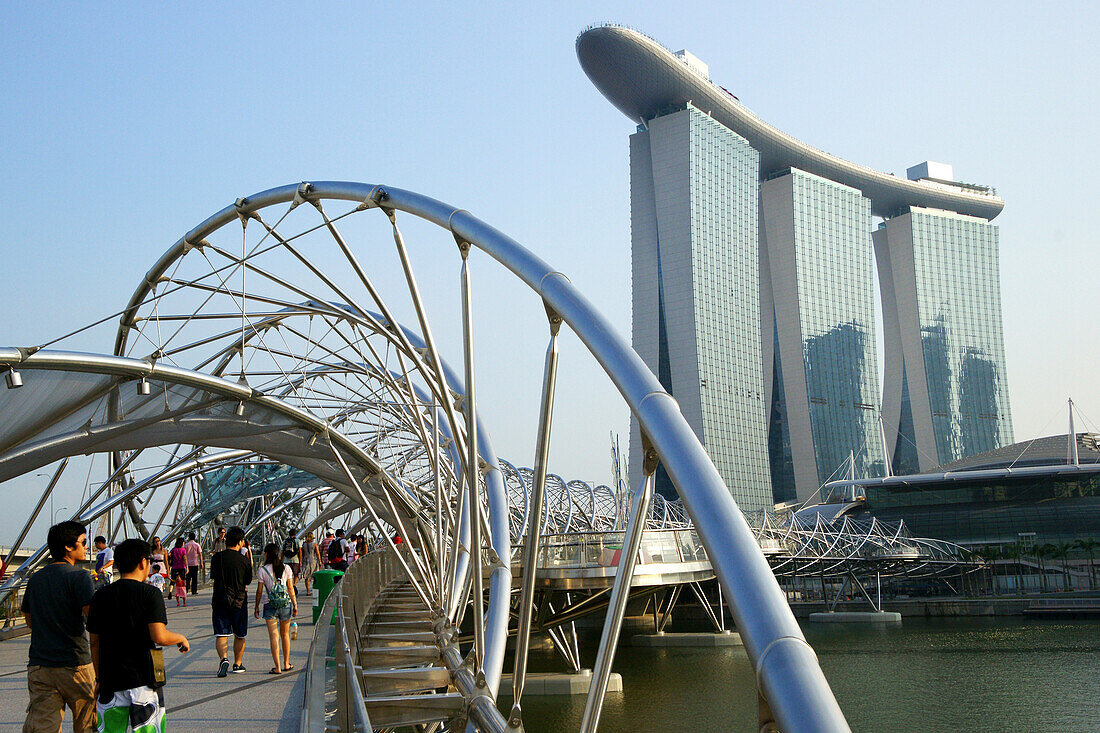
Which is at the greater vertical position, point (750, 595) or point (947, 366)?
point (947, 366)

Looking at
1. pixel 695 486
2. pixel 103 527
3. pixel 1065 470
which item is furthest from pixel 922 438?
pixel 695 486

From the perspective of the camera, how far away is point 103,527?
39.7 meters

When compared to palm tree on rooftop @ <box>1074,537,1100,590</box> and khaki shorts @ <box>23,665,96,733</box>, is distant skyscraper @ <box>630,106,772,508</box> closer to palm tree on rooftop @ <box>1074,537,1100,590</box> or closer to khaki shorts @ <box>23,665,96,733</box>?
palm tree on rooftop @ <box>1074,537,1100,590</box>

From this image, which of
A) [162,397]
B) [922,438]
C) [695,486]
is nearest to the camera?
[695,486]

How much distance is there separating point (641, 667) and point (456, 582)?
77.9ft

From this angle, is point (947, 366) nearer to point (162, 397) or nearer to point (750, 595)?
point (162, 397)

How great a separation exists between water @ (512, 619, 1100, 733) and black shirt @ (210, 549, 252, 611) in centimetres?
1670

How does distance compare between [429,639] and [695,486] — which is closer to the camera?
[695,486]

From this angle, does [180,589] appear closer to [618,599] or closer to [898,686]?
[898,686]

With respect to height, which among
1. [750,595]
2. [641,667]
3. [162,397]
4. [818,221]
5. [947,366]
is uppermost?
[818,221]

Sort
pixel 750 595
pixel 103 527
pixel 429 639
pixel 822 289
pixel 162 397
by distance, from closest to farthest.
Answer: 1. pixel 750 595
2. pixel 429 639
3. pixel 162 397
4. pixel 103 527
5. pixel 822 289

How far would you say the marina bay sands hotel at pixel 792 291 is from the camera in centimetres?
12006

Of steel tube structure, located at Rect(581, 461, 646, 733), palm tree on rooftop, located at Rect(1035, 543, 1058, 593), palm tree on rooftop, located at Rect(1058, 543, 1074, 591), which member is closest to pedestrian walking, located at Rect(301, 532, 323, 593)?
steel tube structure, located at Rect(581, 461, 646, 733)

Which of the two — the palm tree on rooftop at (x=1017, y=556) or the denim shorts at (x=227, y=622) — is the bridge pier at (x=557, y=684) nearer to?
the denim shorts at (x=227, y=622)
